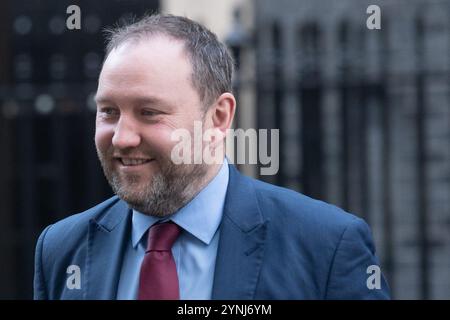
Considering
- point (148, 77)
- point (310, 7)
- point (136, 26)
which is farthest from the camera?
point (310, 7)

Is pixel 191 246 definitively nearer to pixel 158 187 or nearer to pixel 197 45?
pixel 158 187

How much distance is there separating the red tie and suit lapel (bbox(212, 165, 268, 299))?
4.0 inches

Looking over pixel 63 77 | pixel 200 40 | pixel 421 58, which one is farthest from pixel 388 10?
pixel 200 40

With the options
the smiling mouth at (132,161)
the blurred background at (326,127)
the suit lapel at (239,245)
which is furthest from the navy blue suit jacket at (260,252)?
the blurred background at (326,127)

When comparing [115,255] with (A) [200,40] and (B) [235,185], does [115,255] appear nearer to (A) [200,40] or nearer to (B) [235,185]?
(B) [235,185]

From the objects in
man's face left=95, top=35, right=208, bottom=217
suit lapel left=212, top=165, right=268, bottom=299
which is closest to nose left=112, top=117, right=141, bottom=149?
man's face left=95, top=35, right=208, bottom=217

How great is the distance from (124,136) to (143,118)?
6 centimetres

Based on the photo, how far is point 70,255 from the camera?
8.54ft

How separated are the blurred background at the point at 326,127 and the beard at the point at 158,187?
3547 mm

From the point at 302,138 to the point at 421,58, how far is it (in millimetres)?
786

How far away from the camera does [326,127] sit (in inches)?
240

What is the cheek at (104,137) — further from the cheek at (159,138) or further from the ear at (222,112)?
the ear at (222,112)

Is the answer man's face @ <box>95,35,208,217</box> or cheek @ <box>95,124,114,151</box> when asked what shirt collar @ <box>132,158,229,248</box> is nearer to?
man's face @ <box>95,35,208,217</box>

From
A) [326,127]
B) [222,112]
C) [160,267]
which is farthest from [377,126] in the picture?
[160,267]
